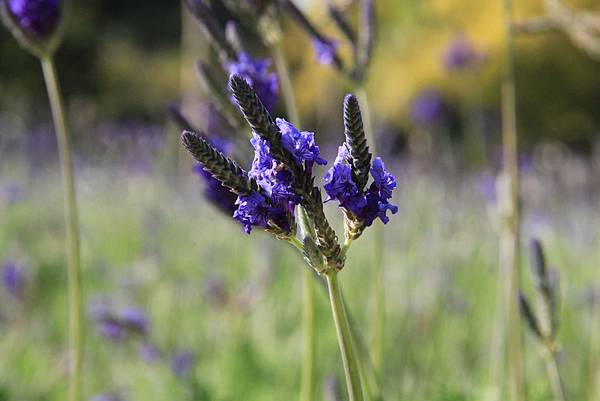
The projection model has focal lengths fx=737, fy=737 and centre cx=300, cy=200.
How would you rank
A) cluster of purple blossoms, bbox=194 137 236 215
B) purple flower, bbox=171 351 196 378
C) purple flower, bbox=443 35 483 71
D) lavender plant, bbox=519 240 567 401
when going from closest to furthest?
lavender plant, bbox=519 240 567 401 < cluster of purple blossoms, bbox=194 137 236 215 < purple flower, bbox=171 351 196 378 < purple flower, bbox=443 35 483 71

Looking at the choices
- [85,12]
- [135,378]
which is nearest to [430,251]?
[135,378]

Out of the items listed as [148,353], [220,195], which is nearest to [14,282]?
[148,353]

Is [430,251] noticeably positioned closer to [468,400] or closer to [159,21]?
[468,400]

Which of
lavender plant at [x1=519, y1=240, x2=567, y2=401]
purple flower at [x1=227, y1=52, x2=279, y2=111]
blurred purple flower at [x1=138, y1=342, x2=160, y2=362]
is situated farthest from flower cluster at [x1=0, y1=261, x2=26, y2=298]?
lavender plant at [x1=519, y1=240, x2=567, y2=401]

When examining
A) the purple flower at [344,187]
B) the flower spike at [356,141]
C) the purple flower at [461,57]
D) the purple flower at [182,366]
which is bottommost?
the purple flower at [344,187]

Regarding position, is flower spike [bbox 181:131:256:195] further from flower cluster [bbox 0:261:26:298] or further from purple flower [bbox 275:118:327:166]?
flower cluster [bbox 0:261:26:298]

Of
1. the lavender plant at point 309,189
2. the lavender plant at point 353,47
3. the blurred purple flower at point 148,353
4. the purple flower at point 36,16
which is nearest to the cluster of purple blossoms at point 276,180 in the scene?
the lavender plant at point 309,189

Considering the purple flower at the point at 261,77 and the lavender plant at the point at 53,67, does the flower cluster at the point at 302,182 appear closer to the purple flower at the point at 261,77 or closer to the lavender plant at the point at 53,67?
the purple flower at the point at 261,77
